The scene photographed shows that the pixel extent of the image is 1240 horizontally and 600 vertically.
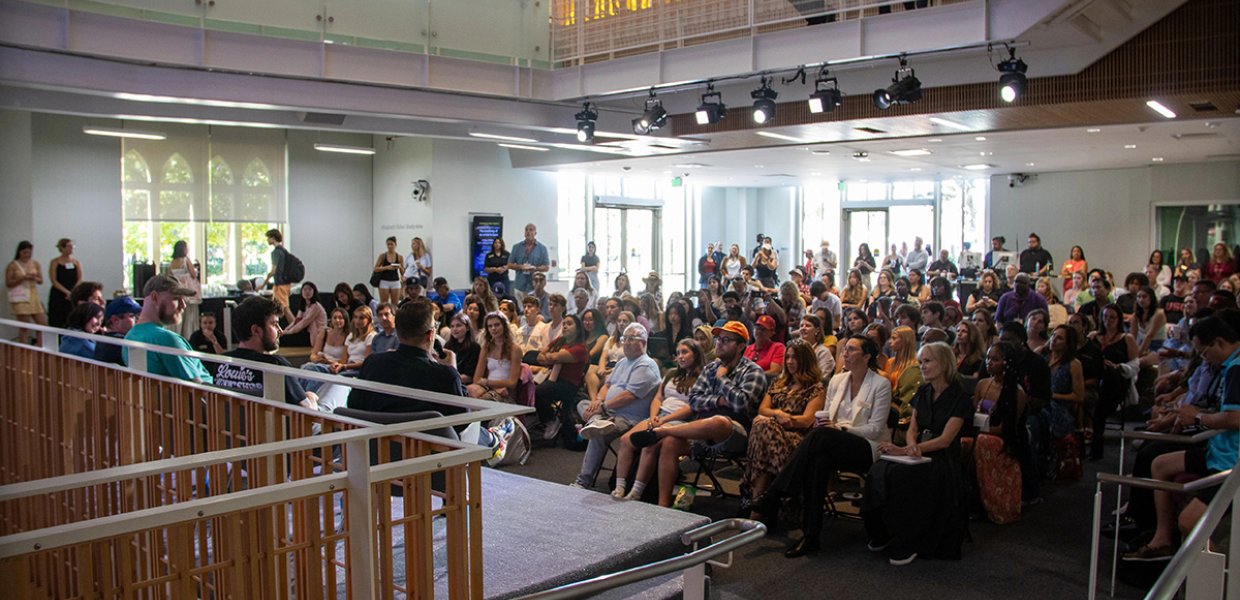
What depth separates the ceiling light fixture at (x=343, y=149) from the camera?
16.2m

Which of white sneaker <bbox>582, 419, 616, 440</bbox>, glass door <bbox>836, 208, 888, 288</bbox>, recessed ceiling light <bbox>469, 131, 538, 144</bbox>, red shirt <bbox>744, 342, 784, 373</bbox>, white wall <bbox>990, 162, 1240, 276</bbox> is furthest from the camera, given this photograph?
glass door <bbox>836, 208, 888, 288</bbox>

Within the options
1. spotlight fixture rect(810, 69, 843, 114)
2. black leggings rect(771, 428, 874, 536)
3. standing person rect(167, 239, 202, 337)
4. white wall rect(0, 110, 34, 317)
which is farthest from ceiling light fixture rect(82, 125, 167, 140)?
black leggings rect(771, 428, 874, 536)

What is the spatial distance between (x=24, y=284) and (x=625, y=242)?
1379 cm

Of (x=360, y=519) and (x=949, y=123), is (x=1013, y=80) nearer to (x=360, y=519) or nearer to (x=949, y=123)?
(x=949, y=123)

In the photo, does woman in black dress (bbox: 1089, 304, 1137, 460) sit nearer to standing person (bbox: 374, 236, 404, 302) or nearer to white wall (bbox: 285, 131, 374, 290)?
standing person (bbox: 374, 236, 404, 302)

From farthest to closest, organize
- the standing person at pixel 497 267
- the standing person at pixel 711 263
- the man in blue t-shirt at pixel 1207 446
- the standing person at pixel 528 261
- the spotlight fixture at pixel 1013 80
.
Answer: the standing person at pixel 711 263 < the standing person at pixel 528 261 < the standing person at pixel 497 267 < the spotlight fixture at pixel 1013 80 < the man in blue t-shirt at pixel 1207 446

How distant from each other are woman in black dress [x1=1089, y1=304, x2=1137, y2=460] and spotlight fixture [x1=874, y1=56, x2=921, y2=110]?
290cm

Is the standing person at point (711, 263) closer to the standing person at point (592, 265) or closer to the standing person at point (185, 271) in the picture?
the standing person at point (592, 265)

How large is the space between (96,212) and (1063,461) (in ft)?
46.0

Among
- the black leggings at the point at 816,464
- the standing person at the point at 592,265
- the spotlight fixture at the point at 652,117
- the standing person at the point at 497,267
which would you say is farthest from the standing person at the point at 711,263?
the black leggings at the point at 816,464

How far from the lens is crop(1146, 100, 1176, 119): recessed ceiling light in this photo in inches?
383

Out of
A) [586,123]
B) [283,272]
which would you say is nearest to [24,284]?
[283,272]

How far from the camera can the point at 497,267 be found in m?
15.5

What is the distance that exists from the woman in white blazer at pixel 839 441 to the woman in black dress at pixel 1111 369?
10.1ft
